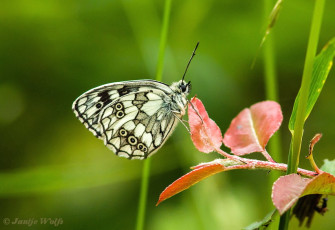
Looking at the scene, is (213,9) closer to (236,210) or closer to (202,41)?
(202,41)

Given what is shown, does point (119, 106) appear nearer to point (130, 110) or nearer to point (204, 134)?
point (130, 110)

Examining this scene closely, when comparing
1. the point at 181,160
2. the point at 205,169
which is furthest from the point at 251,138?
the point at 181,160

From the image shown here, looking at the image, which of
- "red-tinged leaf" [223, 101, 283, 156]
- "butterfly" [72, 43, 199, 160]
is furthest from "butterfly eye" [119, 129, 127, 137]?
"red-tinged leaf" [223, 101, 283, 156]

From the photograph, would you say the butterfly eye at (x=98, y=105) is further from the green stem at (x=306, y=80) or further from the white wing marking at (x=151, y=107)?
the green stem at (x=306, y=80)

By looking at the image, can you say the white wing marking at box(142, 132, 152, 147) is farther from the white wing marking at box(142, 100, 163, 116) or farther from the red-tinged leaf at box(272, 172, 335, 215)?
the red-tinged leaf at box(272, 172, 335, 215)

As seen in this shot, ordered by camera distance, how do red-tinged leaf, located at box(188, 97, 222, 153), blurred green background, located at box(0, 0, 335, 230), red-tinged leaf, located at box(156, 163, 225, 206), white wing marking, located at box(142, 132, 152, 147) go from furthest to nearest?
blurred green background, located at box(0, 0, 335, 230)
white wing marking, located at box(142, 132, 152, 147)
red-tinged leaf, located at box(188, 97, 222, 153)
red-tinged leaf, located at box(156, 163, 225, 206)

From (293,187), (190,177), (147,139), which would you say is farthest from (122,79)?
(293,187)

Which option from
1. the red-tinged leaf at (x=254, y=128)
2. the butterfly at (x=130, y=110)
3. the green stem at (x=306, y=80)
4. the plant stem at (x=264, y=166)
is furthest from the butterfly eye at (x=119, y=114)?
the green stem at (x=306, y=80)
